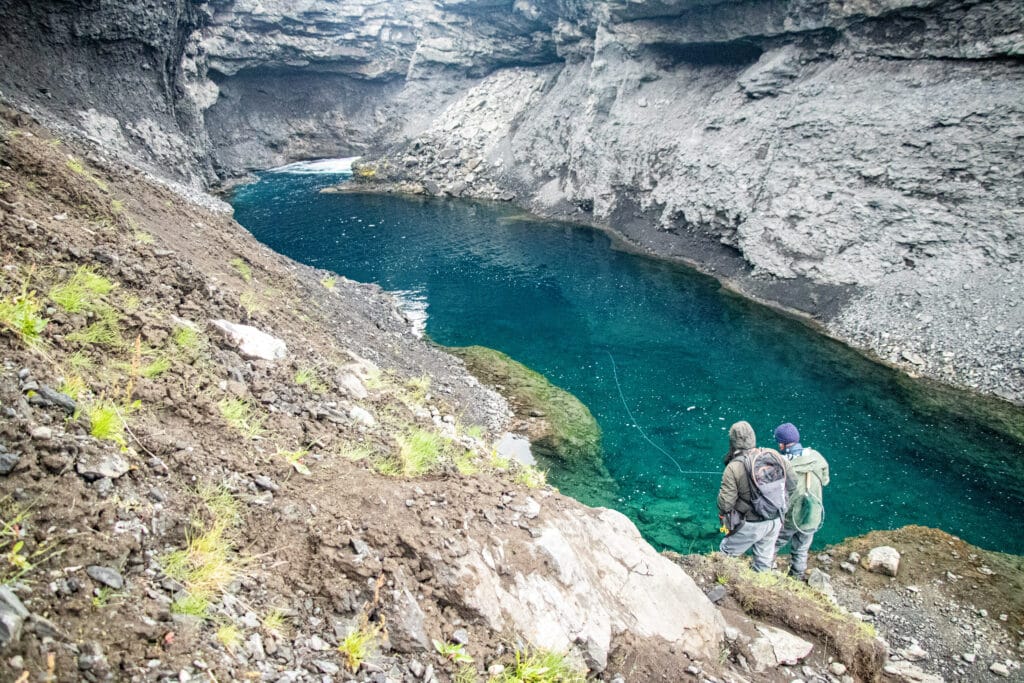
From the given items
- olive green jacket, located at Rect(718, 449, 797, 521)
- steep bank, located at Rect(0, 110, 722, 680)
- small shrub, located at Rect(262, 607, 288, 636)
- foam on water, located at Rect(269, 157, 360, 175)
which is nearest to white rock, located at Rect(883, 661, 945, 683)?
olive green jacket, located at Rect(718, 449, 797, 521)

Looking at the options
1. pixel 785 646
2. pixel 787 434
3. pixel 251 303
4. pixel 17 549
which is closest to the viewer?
pixel 17 549

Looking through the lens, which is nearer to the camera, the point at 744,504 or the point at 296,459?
the point at 296,459

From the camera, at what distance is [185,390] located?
6941mm

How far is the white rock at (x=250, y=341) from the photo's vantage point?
9367 mm

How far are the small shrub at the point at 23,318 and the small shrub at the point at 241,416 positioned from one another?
1868mm

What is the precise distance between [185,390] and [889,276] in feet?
84.5

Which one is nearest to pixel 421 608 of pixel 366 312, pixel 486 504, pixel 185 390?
pixel 486 504

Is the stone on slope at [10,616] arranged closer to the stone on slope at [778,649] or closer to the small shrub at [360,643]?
the small shrub at [360,643]

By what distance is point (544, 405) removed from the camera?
1794cm

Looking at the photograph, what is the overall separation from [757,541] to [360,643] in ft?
21.9

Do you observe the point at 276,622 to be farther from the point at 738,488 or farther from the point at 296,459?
the point at 738,488

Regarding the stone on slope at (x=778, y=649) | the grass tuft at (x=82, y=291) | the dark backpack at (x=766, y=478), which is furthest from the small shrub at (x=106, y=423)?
the dark backpack at (x=766, y=478)

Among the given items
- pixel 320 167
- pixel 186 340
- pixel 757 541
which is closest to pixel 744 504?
pixel 757 541

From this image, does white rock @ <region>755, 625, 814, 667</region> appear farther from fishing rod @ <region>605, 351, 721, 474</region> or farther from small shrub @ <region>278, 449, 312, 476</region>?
fishing rod @ <region>605, 351, 721, 474</region>
